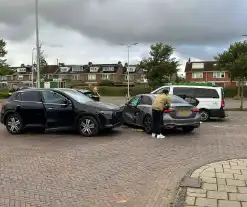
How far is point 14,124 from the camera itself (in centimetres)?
1167

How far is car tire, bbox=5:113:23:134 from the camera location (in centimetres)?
1156

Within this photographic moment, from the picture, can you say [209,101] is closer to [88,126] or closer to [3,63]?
[88,126]

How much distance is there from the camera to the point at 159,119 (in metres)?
10.9

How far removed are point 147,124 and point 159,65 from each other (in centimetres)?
4227

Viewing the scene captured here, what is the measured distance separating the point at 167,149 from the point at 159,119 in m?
1.95

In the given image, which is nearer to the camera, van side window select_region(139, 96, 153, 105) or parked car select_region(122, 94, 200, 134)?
parked car select_region(122, 94, 200, 134)

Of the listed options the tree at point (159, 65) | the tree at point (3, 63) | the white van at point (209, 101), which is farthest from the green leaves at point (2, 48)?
the white van at point (209, 101)

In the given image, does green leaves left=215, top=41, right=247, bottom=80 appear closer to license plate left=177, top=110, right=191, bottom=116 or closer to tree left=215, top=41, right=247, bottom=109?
tree left=215, top=41, right=247, bottom=109

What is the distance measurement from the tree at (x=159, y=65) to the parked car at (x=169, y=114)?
40.7 m

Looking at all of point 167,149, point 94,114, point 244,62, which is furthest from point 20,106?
point 244,62

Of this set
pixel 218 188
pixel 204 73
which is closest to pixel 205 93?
pixel 218 188

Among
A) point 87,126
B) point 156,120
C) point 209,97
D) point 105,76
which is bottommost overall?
point 87,126

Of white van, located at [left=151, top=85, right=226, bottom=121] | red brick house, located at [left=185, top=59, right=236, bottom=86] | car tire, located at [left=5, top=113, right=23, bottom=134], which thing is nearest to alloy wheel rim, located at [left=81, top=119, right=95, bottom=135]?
car tire, located at [left=5, top=113, right=23, bottom=134]

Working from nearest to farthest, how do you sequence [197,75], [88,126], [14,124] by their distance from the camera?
1. [88,126]
2. [14,124]
3. [197,75]
